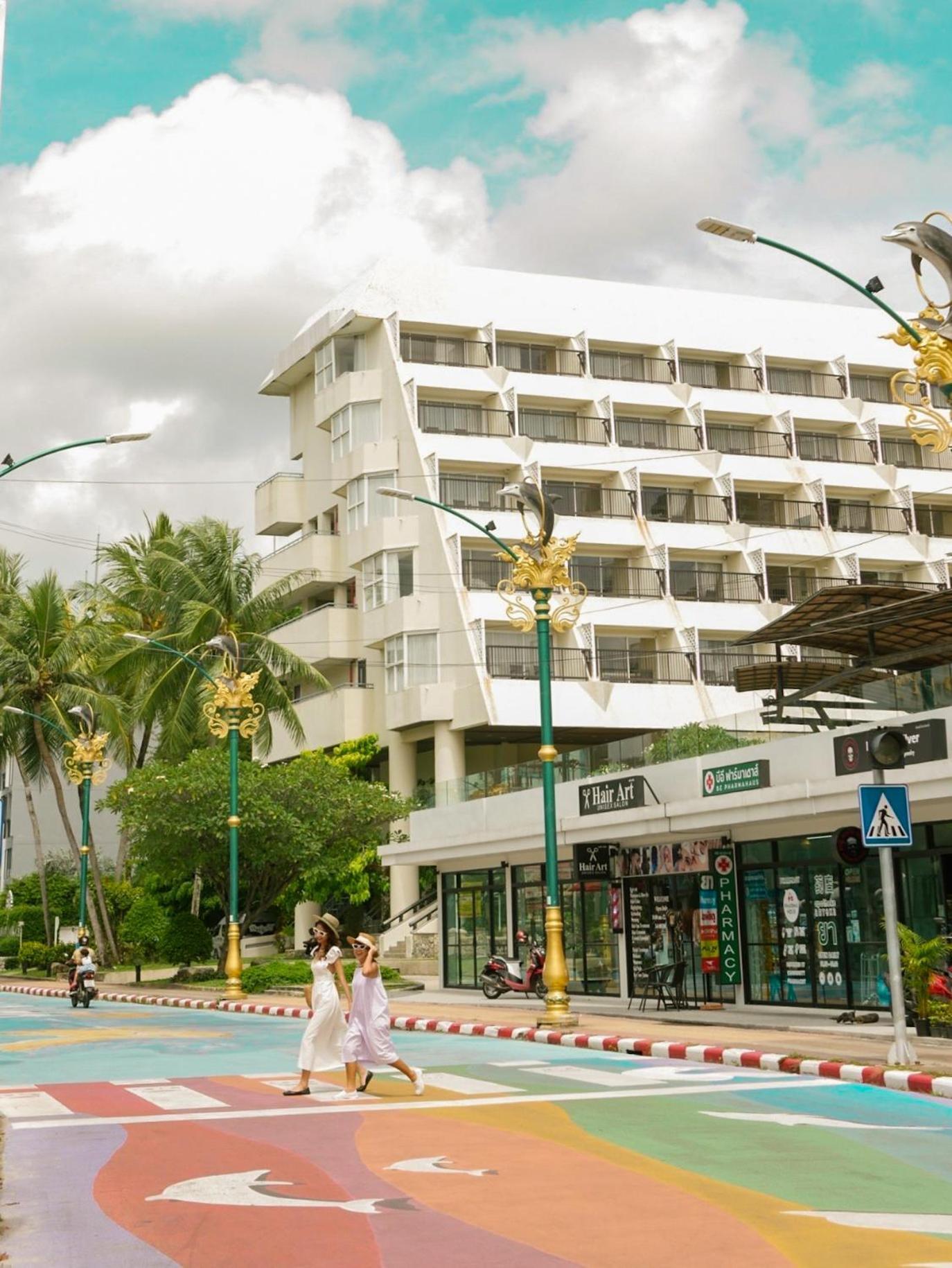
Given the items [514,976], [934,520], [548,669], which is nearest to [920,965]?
[548,669]

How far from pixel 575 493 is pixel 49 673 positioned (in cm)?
2108

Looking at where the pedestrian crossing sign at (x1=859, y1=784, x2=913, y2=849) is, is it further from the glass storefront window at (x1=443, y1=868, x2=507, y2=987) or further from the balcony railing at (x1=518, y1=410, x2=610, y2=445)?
the balcony railing at (x1=518, y1=410, x2=610, y2=445)

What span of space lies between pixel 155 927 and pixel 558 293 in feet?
91.8

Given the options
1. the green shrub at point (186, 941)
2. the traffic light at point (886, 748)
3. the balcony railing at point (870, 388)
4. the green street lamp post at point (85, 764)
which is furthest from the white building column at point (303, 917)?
the traffic light at point (886, 748)

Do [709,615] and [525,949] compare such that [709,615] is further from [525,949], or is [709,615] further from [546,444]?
[525,949]

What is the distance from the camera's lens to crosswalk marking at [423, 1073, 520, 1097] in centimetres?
1513

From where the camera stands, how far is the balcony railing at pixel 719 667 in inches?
2066

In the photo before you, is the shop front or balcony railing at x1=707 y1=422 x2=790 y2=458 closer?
the shop front

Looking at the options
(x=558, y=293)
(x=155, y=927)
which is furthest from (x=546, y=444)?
(x=155, y=927)

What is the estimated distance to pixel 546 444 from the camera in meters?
53.9

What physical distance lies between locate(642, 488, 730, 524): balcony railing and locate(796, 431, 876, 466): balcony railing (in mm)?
5975

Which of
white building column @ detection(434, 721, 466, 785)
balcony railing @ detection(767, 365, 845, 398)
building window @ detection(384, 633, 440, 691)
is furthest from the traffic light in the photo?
balcony railing @ detection(767, 365, 845, 398)

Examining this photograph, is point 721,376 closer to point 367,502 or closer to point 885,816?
point 367,502

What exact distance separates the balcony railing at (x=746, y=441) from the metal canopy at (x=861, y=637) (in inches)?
1227
